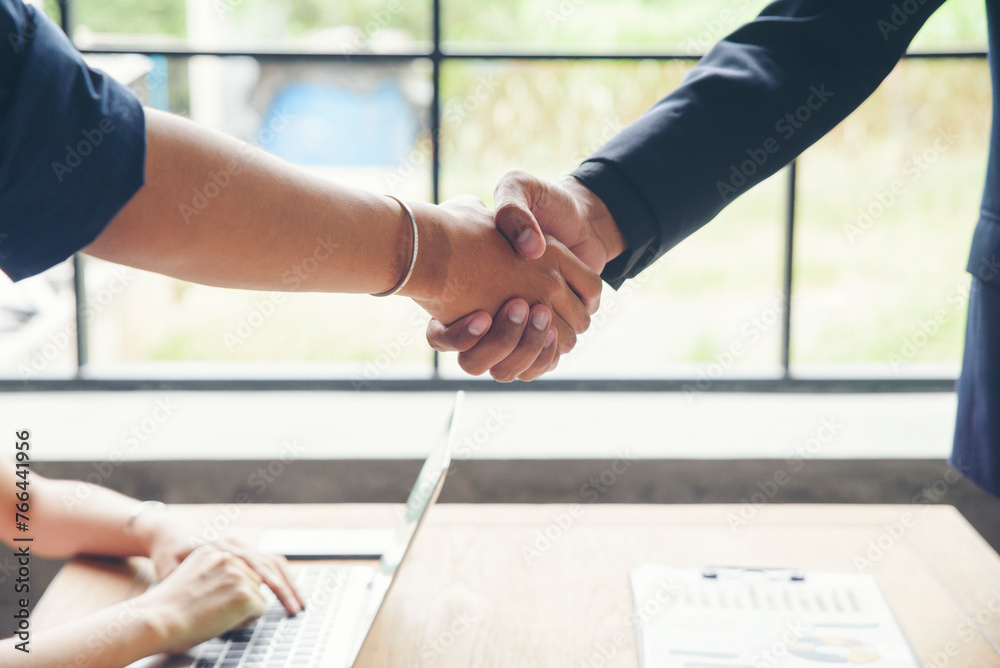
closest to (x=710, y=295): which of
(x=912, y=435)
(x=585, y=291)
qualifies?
(x=912, y=435)

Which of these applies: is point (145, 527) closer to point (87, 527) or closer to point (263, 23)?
point (87, 527)

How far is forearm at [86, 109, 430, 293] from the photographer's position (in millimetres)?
790

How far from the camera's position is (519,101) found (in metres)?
1.88

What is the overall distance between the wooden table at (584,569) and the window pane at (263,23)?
1088 millimetres

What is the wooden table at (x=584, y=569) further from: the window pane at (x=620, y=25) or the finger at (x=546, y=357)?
the window pane at (x=620, y=25)

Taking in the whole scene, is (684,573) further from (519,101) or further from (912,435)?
(519,101)

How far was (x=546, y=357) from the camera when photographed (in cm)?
130

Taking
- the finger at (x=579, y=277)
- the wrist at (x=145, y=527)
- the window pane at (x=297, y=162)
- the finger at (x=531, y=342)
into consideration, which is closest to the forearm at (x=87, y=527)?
the wrist at (x=145, y=527)

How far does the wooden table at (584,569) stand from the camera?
0.85 meters

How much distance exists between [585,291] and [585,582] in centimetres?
47

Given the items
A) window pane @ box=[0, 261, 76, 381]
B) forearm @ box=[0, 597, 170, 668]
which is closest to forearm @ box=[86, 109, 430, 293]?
forearm @ box=[0, 597, 170, 668]

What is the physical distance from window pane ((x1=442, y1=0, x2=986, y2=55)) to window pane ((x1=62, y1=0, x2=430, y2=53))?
0.37 ft

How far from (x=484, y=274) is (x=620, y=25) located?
3.14ft

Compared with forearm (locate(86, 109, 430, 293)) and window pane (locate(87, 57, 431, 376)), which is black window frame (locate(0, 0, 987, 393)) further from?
forearm (locate(86, 109, 430, 293))
